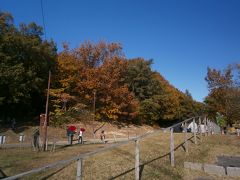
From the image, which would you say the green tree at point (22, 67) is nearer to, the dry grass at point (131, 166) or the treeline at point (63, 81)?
the treeline at point (63, 81)

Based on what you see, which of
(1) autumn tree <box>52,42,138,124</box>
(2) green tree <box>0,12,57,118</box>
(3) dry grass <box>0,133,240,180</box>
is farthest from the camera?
(1) autumn tree <box>52,42,138,124</box>

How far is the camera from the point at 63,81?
131 ft

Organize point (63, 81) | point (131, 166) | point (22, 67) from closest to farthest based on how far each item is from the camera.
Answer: point (131, 166), point (22, 67), point (63, 81)

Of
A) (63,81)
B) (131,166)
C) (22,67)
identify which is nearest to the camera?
(131,166)

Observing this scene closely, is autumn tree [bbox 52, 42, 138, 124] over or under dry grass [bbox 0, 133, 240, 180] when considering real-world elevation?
over

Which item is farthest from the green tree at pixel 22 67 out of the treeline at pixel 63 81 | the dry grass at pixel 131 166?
the dry grass at pixel 131 166

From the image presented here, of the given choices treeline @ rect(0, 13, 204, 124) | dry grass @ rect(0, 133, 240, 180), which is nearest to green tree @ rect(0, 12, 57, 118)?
treeline @ rect(0, 13, 204, 124)

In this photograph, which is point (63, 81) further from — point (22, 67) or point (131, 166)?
point (131, 166)

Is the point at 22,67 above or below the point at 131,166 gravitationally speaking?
above

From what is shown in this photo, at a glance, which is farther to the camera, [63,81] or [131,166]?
[63,81]

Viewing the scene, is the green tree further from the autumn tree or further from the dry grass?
the dry grass

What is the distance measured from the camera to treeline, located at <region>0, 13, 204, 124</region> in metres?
35.1

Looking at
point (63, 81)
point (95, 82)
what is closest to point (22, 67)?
point (63, 81)

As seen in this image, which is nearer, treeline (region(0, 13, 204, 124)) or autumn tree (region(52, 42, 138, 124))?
treeline (region(0, 13, 204, 124))
